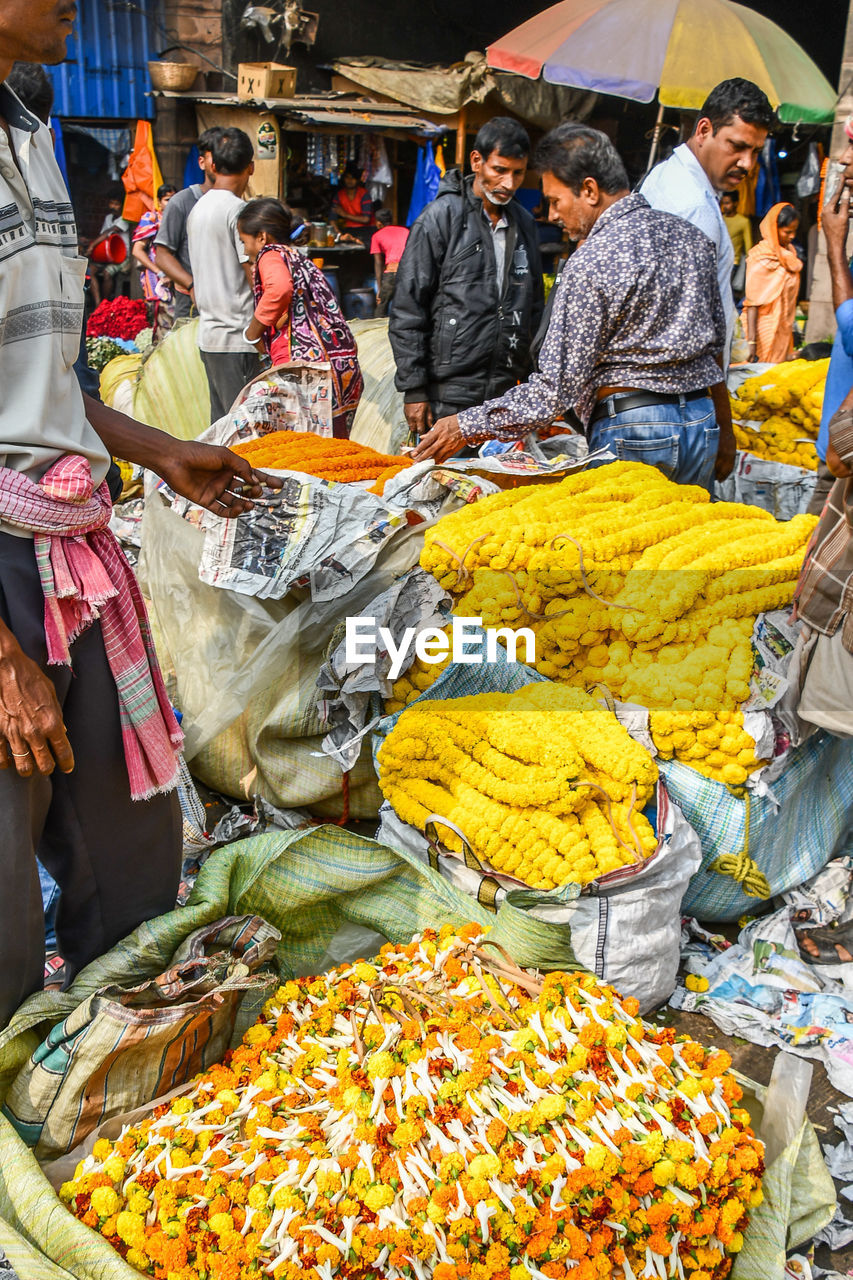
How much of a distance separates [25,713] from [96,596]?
0.29 meters

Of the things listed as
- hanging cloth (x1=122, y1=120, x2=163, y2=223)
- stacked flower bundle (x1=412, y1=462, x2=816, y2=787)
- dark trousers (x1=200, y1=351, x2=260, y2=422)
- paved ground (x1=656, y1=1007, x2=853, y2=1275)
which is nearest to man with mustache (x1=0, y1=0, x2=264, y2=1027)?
stacked flower bundle (x1=412, y1=462, x2=816, y2=787)

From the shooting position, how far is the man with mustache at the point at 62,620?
5.05ft

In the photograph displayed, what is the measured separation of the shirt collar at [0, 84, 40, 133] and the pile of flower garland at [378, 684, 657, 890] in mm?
1437

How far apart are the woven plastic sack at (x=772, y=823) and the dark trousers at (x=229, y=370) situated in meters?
3.58

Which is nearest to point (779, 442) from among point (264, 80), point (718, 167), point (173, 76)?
point (718, 167)

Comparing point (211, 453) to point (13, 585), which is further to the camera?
point (211, 453)

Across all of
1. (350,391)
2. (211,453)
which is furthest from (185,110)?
(211,453)

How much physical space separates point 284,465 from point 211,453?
130cm

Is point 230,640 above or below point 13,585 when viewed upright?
below

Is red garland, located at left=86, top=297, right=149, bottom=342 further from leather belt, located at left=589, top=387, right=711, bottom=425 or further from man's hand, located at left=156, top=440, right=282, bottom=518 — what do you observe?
man's hand, located at left=156, top=440, right=282, bottom=518

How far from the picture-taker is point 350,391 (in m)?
4.57

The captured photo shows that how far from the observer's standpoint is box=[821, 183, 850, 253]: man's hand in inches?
166

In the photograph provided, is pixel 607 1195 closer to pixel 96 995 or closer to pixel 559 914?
pixel 559 914

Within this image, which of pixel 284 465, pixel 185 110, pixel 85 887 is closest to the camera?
pixel 85 887
